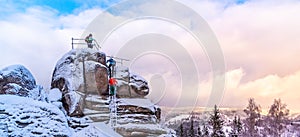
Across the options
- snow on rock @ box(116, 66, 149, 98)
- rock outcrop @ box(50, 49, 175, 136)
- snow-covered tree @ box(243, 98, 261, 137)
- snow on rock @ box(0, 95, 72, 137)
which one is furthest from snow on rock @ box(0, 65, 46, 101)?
snow-covered tree @ box(243, 98, 261, 137)

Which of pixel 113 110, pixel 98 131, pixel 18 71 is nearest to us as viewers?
pixel 18 71

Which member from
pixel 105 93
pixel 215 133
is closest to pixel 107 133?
pixel 105 93

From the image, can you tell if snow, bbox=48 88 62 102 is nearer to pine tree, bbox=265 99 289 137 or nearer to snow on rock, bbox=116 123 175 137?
snow on rock, bbox=116 123 175 137

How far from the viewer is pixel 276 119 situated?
156 ft

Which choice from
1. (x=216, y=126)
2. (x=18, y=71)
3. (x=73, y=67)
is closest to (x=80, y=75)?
(x=73, y=67)

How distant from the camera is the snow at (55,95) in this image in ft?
91.8

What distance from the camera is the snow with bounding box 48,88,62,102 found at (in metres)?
28.0

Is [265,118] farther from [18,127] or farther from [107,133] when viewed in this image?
[18,127]

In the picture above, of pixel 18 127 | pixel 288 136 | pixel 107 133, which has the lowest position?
pixel 288 136

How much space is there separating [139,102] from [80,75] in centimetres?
569

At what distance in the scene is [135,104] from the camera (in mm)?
30625

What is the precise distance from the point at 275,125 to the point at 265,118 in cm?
184

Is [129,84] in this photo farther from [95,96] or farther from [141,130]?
[141,130]

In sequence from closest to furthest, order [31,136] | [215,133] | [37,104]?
[31,136] < [37,104] < [215,133]
